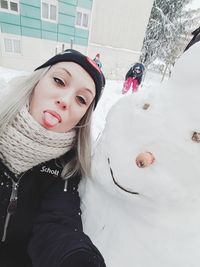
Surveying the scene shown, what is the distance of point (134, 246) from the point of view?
742mm

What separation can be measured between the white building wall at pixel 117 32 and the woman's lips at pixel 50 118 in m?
8.02

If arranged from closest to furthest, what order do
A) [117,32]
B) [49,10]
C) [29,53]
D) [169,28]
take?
[49,10] → [29,53] → [117,32] → [169,28]

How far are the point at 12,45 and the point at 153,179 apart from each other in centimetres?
769

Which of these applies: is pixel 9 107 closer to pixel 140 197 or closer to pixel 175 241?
pixel 140 197

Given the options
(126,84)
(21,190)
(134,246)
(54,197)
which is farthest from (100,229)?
(126,84)

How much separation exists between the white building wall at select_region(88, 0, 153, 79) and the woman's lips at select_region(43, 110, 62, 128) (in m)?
8.02

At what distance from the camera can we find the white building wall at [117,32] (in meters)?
8.39

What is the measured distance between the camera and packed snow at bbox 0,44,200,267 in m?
0.63

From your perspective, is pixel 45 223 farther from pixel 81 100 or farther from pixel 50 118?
pixel 81 100

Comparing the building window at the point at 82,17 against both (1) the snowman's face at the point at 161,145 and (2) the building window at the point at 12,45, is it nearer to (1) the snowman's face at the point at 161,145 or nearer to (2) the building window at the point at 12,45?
(2) the building window at the point at 12,45

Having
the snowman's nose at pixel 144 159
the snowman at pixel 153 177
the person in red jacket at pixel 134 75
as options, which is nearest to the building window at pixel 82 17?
the person in red jacket at pixel 134 75

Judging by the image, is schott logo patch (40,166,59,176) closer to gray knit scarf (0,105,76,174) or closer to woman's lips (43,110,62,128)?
gray knit scarf (0,105,76,174)

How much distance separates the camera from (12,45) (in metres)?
7.02

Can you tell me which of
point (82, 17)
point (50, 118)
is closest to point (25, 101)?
point (50, 118)
